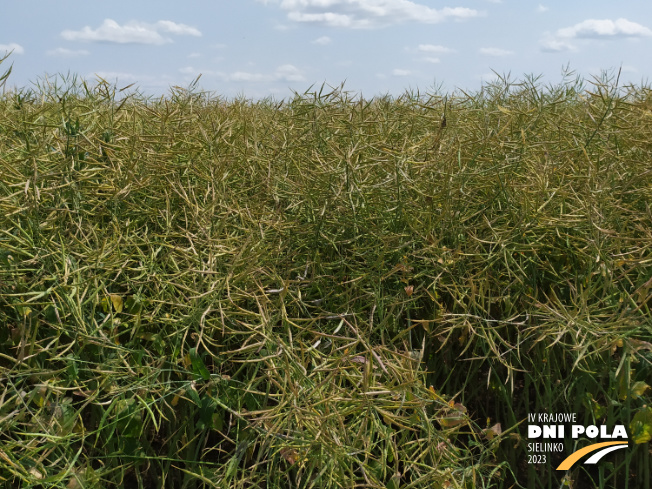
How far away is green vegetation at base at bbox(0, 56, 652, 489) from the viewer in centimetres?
159

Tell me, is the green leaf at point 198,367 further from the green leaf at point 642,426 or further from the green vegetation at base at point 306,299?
the green leaf at point 642,426

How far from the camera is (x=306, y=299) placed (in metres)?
1.93

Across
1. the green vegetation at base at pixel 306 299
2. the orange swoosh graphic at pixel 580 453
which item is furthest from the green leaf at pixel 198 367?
the orange swoosh graphic at pixel 580 453

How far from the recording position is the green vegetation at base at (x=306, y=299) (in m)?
1.59

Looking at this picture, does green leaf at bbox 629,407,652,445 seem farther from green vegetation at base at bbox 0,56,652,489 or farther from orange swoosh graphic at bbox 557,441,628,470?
orange swoosh graphic at bbox 557,441,628,470

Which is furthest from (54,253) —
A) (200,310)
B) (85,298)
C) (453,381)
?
(453,381)

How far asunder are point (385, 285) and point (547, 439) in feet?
2.28

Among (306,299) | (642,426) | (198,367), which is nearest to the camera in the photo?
(198,367)

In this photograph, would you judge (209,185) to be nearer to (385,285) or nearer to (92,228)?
(92,228)

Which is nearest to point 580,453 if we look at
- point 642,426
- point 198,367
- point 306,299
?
point 642,426

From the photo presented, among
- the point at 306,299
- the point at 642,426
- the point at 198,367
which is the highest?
the point at 306,299

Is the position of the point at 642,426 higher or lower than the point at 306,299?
lower

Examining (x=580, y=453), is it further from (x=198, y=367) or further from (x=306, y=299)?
(x=198, y=367)

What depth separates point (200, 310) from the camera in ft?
5.38
